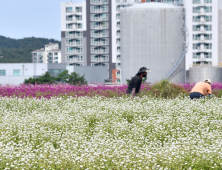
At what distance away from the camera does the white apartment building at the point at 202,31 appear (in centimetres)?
9450

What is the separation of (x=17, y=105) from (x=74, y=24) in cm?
9408

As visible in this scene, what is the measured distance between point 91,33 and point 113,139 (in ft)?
331

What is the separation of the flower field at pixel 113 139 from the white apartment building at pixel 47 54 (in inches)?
6637

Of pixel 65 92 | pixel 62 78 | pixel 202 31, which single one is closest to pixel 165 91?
pixel 65 92

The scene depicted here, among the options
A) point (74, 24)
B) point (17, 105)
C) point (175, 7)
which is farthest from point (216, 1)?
point (17, 105)

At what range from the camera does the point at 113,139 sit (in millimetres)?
9148

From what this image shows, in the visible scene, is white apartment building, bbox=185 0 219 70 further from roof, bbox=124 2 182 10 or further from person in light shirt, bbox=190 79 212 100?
person in light shirt, bbox=190 79 212 100

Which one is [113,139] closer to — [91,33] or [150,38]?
[150,38]

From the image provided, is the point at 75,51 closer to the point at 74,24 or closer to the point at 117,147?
the point at 74,24

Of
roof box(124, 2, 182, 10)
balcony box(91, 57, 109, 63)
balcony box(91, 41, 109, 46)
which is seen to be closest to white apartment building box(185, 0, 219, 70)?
balcony box(91, 57, 109, 63)

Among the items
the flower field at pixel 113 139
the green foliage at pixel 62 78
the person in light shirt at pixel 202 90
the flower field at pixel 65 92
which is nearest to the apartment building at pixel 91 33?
the green foliage at pixel 62 78

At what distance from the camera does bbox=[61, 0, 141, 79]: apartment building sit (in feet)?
338

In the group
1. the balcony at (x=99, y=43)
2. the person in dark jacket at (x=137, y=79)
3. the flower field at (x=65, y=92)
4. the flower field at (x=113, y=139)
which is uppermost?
the balcony at (x=99, y=43)

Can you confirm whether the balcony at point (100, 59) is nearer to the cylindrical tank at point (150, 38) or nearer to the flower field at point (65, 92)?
the cylindrical tank at point (150, 38)
